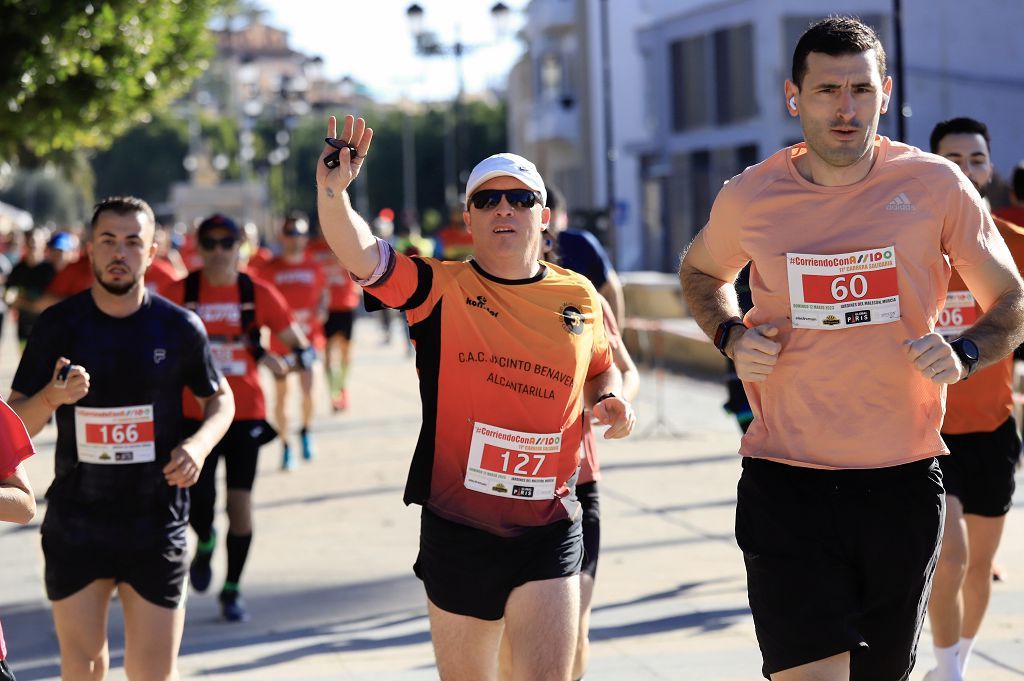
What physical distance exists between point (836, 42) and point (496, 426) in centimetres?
142

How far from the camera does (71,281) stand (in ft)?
38.6

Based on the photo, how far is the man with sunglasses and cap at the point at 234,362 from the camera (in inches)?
316

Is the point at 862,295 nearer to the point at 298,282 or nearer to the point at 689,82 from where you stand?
the point at 298,282

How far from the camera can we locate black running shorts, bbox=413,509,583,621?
4508 millimetres

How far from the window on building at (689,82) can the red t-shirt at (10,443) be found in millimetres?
38222

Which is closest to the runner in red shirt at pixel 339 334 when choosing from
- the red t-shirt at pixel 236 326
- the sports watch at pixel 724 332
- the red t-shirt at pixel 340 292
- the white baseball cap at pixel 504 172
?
the red t-shirt at pixel 340 292

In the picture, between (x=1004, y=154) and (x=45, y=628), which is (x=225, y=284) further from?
(x=1004, y=154)

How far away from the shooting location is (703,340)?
63.1 feet

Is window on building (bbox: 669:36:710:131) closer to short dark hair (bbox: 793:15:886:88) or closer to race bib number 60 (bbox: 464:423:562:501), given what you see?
race bib number 60 (bbox: 464:423:562:501)

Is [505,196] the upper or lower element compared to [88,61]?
lower

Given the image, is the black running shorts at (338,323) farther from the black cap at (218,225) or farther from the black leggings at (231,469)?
the black leggings at (231,469)

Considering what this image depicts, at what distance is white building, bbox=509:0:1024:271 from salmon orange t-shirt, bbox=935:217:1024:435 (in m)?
24.0

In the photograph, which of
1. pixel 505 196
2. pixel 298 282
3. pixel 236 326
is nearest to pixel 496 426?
pixel 505 196

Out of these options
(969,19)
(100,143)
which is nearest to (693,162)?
(969,19)
